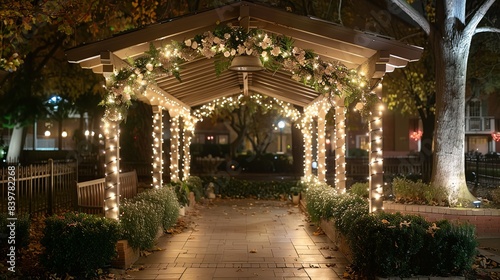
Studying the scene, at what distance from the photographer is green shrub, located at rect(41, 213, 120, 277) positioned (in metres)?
7.21

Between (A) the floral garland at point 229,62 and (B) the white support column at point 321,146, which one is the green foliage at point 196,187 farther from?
(A) the floral garland at point 229,62

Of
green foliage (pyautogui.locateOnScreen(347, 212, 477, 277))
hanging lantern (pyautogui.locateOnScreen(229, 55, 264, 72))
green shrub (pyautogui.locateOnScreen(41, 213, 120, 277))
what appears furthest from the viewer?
hanging lantern (pyautogui.locateOnScreen(229, 55, 264, 72))

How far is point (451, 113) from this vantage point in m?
12.4

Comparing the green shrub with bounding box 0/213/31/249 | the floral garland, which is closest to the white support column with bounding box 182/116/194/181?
the floral garland

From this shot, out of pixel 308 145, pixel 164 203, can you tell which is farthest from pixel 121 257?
pixel 308 145

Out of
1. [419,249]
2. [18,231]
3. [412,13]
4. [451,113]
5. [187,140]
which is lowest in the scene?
[419,249]

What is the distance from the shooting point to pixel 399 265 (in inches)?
274

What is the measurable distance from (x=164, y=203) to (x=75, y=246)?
12.7ft

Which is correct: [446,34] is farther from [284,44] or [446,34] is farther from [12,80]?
[12,80]

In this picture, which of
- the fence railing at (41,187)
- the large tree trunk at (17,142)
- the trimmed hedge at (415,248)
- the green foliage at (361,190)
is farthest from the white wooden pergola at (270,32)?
the large tree trunk at (17,142)

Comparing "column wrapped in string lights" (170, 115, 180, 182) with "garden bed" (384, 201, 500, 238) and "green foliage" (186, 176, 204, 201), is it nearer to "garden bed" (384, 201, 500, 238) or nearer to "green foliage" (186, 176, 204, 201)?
"green foliage" (186, 176, 204, 201)

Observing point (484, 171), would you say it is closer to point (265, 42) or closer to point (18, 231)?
point (265, 42)

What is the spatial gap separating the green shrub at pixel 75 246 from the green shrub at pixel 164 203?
291cm

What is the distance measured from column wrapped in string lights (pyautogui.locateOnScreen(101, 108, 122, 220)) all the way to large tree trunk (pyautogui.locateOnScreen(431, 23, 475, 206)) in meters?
7.53
